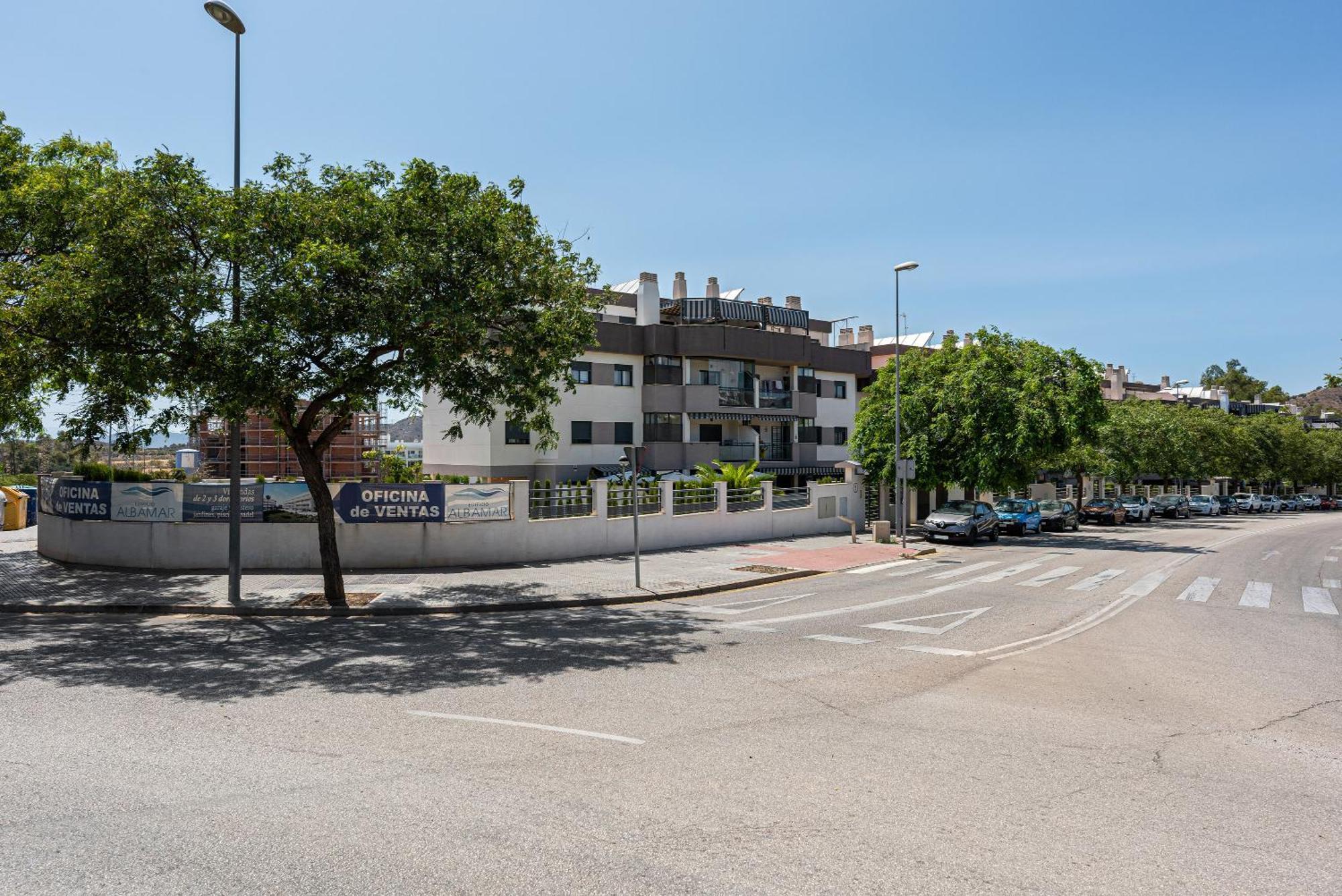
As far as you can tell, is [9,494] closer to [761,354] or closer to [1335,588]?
[761,354]

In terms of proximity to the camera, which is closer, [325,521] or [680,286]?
[325,521]

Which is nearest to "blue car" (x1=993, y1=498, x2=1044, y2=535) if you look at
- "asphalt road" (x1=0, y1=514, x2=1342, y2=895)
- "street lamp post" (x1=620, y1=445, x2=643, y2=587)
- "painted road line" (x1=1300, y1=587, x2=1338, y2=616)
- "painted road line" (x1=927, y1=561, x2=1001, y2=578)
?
"painted road line" (x1=927, y1=561, x2=1001, y2=578)

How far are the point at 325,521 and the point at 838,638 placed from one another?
912 cm

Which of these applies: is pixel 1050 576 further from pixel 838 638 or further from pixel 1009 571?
pixel 838 638

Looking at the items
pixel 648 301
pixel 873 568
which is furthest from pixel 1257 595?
pixel 648 301

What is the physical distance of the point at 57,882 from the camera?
4.27m

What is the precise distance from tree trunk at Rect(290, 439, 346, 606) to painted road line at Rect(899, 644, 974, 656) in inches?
369

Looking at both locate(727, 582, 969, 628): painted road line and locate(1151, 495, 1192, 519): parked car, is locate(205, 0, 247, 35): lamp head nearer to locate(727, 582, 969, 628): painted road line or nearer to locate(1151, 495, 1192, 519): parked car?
locate(727, 582, 969, 628): painted road line

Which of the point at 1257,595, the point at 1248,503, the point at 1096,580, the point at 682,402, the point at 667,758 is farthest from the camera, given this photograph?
the point at 1248,503

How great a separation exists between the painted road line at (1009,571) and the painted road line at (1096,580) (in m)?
1.57

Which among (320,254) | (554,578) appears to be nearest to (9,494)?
(554,578)

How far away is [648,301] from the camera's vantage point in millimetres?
41906

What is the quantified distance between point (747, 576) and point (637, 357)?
2179 centimetres

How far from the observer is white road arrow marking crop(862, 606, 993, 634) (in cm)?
1234
